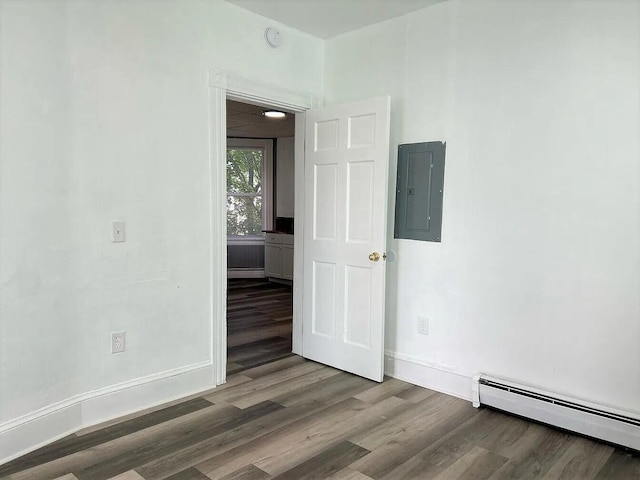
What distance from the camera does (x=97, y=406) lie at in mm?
2789

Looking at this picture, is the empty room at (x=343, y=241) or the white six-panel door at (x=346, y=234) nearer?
the empty room at (x=343, y=241)

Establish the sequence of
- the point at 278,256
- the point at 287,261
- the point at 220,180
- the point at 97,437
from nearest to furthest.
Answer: the point at 97,437
the point at 220,180
the point at 287,261
the point at 278,256

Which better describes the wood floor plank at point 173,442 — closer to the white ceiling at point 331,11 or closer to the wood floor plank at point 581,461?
the wood floor plank at point 581,461

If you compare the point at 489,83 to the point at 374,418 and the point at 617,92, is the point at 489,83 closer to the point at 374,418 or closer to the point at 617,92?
the point at 617,92

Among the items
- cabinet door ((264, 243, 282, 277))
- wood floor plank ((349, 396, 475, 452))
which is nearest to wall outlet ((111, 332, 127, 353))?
wood floor plank ((349, 396, 475, 452))

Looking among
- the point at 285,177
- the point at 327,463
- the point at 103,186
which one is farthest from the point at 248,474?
the point at 285,177

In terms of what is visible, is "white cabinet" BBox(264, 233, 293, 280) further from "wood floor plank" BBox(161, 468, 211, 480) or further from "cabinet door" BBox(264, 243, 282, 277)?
"wood floor plank" BBox(161, 468, 211, 480)

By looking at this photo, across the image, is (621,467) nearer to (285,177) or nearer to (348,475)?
(348,475)

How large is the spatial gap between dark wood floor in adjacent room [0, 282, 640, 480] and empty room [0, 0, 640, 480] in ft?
0.06

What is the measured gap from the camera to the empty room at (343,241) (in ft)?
8.05

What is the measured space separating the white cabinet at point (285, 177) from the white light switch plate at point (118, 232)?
5210 mm

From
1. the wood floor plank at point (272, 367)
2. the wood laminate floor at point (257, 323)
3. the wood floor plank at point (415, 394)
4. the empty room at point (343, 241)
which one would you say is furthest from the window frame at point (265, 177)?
the wood floor plank at point (415, 394)

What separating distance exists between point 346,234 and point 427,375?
3.90ft

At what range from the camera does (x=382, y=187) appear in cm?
340
